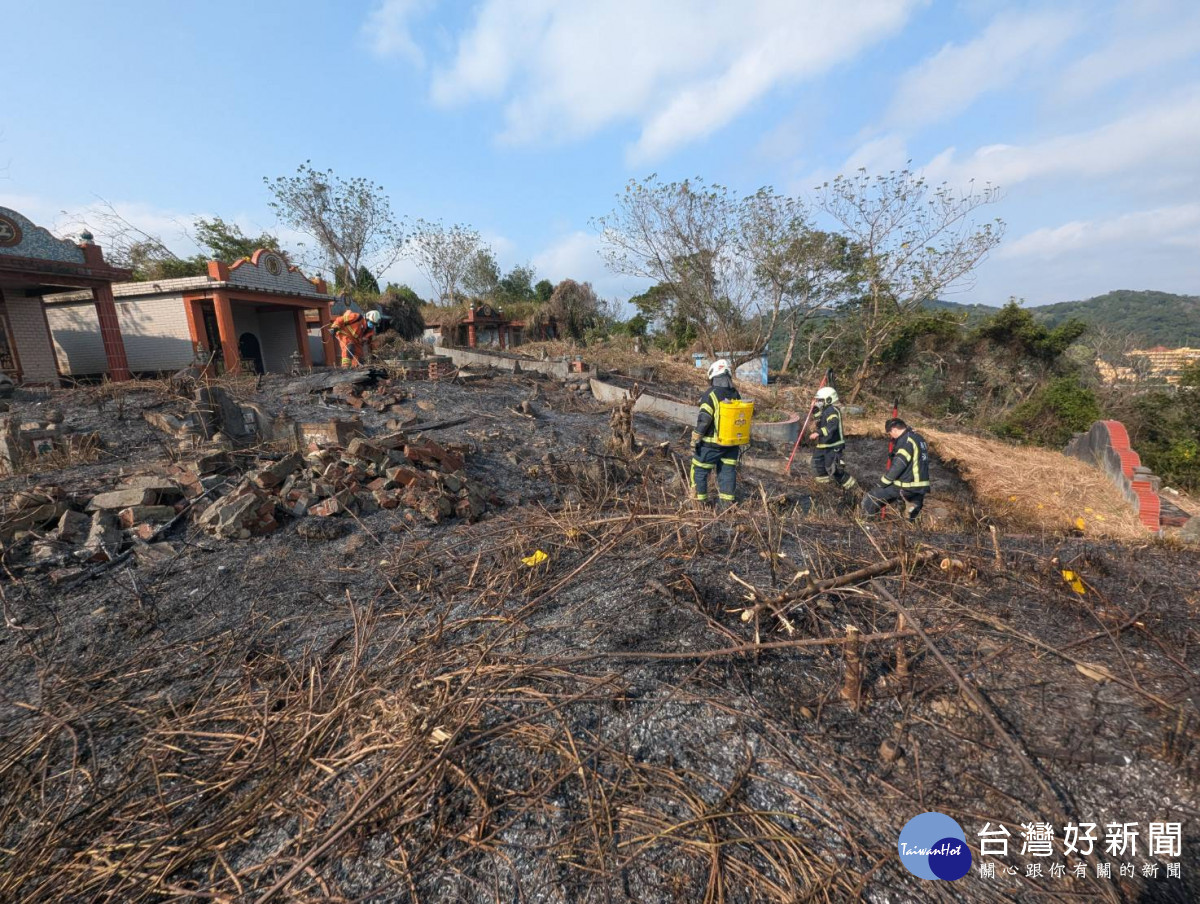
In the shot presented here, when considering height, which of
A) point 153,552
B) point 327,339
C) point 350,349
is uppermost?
point 327,339

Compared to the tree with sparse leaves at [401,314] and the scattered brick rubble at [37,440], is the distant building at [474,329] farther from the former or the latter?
the scattered brick rubble at [37,440]

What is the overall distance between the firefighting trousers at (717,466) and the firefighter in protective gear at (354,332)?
8.06 meters

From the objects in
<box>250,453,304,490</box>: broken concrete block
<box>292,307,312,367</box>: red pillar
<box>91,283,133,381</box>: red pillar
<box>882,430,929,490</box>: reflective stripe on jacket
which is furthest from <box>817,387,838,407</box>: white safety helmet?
<box>292,307,312,367</box>: red pillar

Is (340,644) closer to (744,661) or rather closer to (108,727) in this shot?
(108,727)

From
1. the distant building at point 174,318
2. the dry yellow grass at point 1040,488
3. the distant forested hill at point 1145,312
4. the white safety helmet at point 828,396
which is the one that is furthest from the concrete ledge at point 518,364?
the distant forested hill at point 1145,312

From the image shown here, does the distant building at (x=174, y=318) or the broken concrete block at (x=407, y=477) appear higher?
the distant building at (x=174, y=318)

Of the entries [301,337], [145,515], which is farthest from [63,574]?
[301,337]

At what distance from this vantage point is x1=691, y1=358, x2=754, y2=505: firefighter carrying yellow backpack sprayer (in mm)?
5164

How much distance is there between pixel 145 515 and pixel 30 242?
9264mm

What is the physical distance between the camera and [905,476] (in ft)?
17.6

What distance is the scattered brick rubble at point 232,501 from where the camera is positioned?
3.60m

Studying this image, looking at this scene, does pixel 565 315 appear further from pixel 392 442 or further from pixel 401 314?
pixel 392 442

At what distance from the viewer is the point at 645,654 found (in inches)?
84.8

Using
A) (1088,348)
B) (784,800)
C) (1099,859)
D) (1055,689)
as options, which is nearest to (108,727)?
(784,800)
